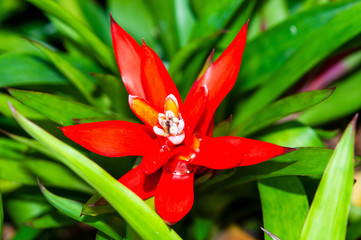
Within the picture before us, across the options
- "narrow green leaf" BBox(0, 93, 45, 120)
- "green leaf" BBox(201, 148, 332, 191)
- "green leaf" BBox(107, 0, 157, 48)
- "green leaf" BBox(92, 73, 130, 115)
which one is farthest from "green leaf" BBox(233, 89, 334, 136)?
"green leaf" BBox(107, 0, 157, 48)

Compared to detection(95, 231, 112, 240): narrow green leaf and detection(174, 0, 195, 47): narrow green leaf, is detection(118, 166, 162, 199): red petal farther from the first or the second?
detection(174, 0, 195, 47): narrow green leaf

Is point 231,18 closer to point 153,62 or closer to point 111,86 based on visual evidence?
point 111,86

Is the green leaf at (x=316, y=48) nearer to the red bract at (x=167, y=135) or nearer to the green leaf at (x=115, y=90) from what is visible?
the red bract at (x=167, y=135)

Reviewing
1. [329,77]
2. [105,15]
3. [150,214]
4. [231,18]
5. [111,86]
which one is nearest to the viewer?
[150,214]

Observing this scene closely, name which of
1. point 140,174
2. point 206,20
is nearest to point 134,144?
point 140,174

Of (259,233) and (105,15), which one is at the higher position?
(105,15)

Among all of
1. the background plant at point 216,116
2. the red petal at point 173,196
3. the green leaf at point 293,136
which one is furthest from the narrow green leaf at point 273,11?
the red petal at point 173,196
